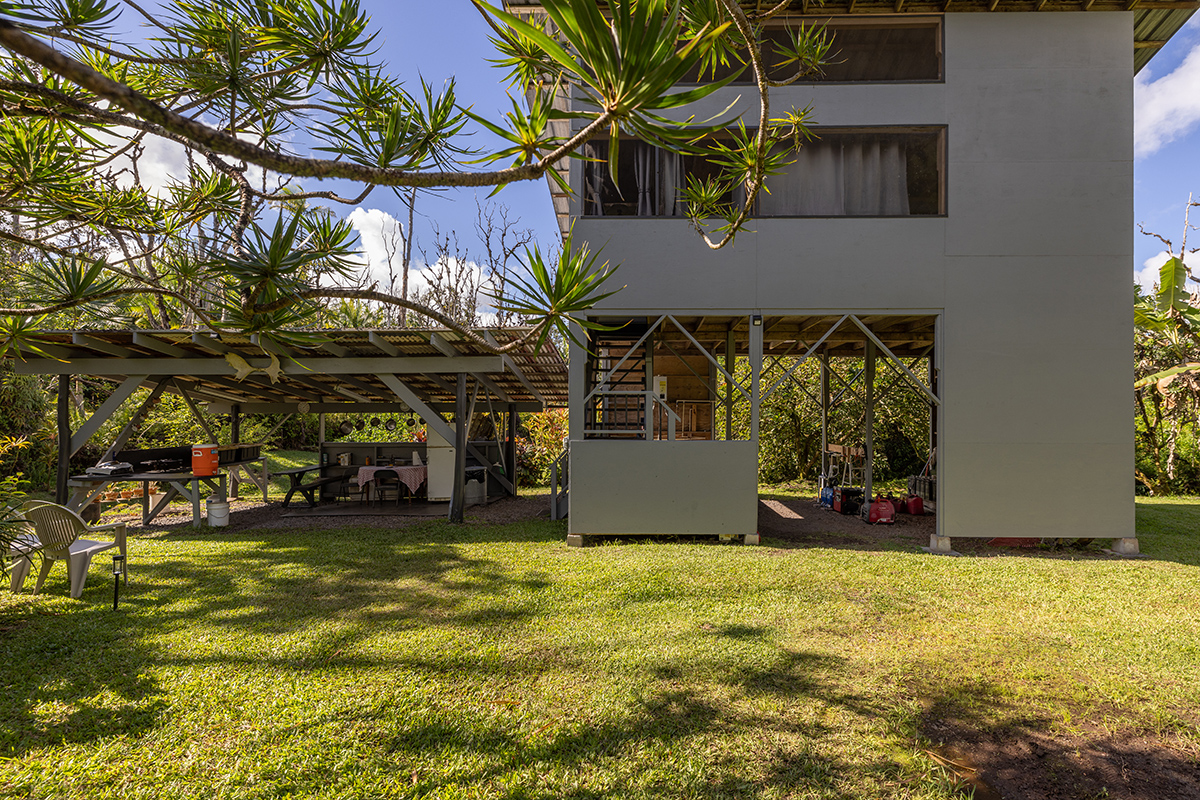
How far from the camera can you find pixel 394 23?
3127 millimetres

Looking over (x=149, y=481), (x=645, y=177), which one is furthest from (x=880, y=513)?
(x=149, y=481)

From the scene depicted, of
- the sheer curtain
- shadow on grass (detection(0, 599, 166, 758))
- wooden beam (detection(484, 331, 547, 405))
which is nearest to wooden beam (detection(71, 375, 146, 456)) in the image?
shadow on grass (detection(0, 599, 166, 758))

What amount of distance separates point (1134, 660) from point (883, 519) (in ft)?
18.9

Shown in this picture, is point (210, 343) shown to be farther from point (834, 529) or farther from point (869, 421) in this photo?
point (869, 421)

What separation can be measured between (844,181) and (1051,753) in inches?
271

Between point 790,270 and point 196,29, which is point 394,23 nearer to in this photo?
point 196,29

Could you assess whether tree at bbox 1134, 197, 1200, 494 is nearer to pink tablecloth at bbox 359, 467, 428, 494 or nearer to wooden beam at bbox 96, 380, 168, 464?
pink tablecloth at bbox 359, 467, 428, 494

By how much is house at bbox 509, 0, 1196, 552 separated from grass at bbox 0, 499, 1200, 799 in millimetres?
1327

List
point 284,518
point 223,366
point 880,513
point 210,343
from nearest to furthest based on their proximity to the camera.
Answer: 1. point 210,343
2. point 223,366
3. point 880,513
4. point 284,518

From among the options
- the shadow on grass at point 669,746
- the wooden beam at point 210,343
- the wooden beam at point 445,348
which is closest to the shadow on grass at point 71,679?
the shadow on grass at point 669,746

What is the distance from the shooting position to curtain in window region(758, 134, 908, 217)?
7758 millimetres

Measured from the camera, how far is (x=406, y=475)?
11328mm

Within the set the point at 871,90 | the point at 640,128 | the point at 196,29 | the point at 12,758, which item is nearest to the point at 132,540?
the point at 12,758

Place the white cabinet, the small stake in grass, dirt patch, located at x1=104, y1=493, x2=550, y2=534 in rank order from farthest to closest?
the white cabinet
dirt patch, located at x1=104, y1=493, x2=550, y2=534
the small stake in grass
